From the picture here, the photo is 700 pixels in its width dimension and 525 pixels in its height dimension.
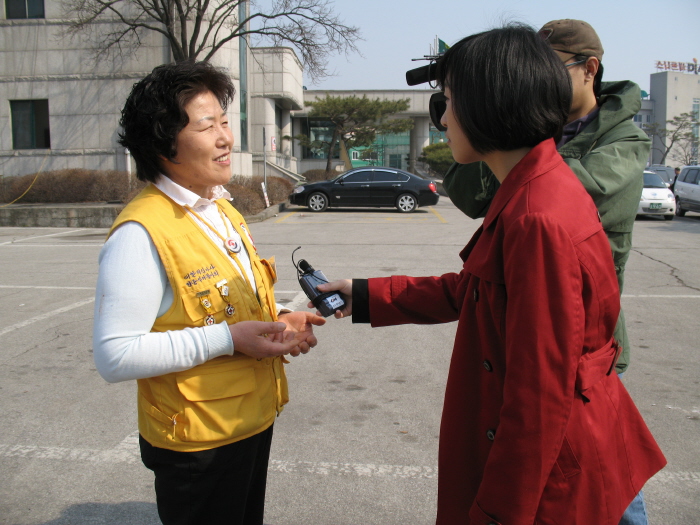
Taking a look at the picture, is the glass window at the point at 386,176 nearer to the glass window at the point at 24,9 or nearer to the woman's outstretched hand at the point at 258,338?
the glass window at the point at 24,9

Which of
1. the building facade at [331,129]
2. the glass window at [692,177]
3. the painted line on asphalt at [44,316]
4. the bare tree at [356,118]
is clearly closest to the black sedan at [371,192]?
the glass window at [692,177]

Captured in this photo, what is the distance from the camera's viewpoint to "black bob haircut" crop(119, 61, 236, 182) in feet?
5.97

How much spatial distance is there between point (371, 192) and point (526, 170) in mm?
18334

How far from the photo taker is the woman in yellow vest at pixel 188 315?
1668 mm

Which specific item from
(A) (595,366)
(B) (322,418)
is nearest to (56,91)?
(B) (322,418)

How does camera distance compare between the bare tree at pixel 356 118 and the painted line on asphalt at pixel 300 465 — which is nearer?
the painted line on asphalt at pixel 300 465

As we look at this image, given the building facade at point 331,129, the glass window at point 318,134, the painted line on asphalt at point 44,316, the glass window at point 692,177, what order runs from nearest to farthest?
the painted line on asphalt at point 44,316
the glass window at point 692,177
the building facade at point 331,129
the glass window at point 318,134

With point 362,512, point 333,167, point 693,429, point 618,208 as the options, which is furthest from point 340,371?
point 333,167

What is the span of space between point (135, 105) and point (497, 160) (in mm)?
1098

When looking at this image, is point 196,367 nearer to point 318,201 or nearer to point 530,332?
point 530,332

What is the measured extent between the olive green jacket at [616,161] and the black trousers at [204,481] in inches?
54.2

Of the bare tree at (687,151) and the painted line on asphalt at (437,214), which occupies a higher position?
the bare tree at (687,151)

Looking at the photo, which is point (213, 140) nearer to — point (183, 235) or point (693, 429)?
point (183, 235)

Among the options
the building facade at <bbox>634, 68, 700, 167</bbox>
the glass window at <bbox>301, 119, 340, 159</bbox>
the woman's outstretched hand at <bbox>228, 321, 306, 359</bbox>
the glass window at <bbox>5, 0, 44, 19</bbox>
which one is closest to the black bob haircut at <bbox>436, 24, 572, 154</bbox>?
the woman's outstretched hand at <bbox>228, 321, 306, 359</bbox>
